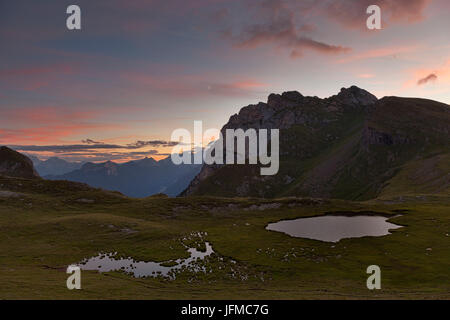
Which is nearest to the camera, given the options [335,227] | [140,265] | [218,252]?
[140,265]

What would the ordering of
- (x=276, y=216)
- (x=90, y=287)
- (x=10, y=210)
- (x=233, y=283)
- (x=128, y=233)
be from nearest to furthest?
(x=90, y=287)
(x=233, y=283)
(x=128, y=233)
(x=10, y=210)
(x=276, y=216)

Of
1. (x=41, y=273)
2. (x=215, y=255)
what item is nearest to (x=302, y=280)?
(x=215, y=255)

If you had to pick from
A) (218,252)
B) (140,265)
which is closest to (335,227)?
(218,252)

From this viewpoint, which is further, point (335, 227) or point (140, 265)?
point (335, 227)

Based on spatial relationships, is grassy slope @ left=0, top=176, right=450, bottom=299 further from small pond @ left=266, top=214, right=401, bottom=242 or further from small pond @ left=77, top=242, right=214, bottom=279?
small pond @ left=266, top=214, right=401, bottom=242

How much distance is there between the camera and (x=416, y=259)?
59219 mm

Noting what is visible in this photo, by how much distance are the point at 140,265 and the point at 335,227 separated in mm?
64548

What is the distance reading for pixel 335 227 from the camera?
92938mm

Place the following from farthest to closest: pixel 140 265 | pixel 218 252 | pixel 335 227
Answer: pixel 335 227, pixel 218 252, pixel 140 265

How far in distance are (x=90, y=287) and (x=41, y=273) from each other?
15983 millimetres

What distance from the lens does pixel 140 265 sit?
5866 centimetres

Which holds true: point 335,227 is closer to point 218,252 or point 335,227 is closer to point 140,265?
point 218,252
